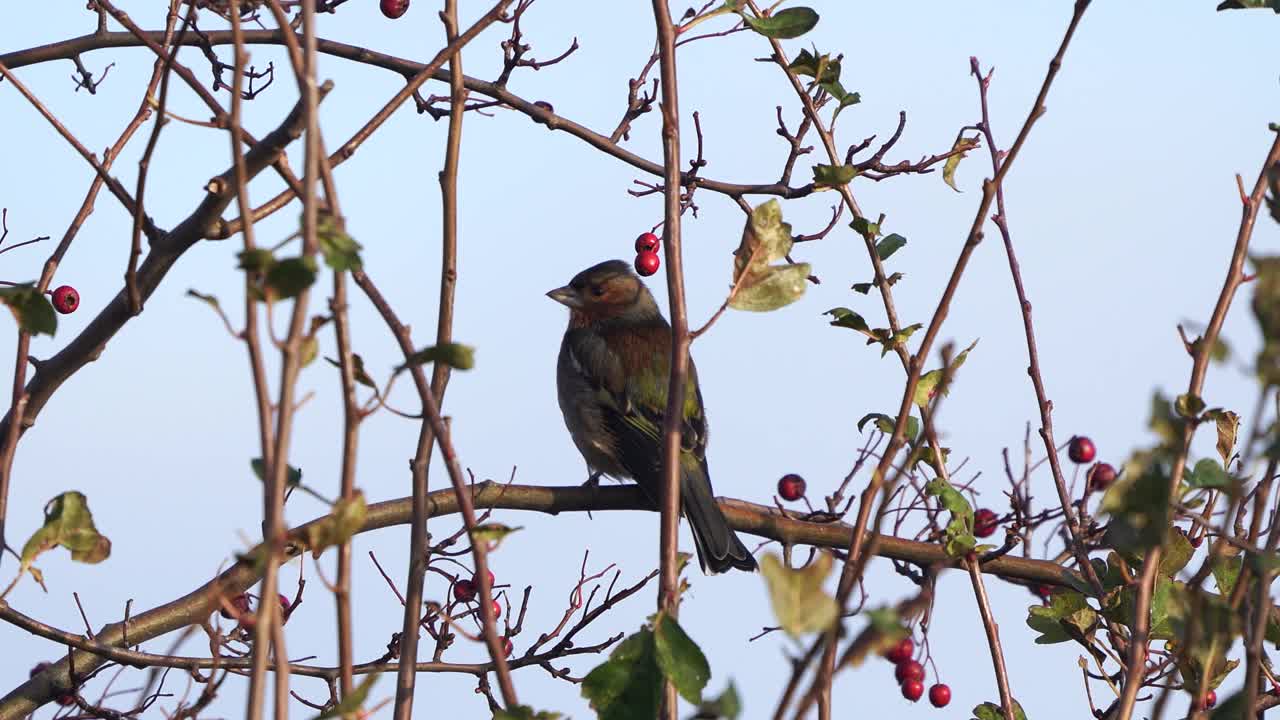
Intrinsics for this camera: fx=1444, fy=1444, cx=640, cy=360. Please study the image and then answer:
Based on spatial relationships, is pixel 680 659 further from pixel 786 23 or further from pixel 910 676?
pixel 910 676

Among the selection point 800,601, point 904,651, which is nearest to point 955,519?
point 904,651

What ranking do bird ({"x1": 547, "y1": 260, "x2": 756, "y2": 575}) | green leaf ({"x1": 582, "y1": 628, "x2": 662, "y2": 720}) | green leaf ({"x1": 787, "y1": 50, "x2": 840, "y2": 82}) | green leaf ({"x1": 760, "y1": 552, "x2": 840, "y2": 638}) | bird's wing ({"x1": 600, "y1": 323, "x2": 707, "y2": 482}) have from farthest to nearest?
bird's wing ({"x1": 600, "y1": 323, "x2": 707, "y2": 482}) < bird ({"x1": 547, "y1": 260, "x2": 756, "y2": 575}) < green leaf ({"x1": 787, "y1": 50, "x2": 840, "y2": 82}) < green leaf ({"x1": 582, "y1": 628, "x2": 662, "y2": 720}) < green leaf ({"x1": 760, "y1": 552, "x2": 840, "y2": 638})

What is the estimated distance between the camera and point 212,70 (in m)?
4.88

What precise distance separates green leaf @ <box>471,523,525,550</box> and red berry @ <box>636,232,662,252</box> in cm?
450

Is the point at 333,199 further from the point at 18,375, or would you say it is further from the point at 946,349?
the point at 18,375

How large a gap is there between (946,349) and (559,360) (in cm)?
644

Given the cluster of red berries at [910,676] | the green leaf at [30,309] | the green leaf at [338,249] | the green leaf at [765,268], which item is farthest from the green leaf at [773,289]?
the cluster of red berries at [910,676]

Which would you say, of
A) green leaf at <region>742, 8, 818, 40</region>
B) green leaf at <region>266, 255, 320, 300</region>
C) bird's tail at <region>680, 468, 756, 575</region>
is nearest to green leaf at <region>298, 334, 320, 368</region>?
green leaf at <region>266, 255, 320, 300</region>

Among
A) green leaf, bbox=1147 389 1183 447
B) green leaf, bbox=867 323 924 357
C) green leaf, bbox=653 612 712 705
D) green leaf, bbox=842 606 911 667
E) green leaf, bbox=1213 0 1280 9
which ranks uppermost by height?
green leaf, bbox=1213 0 1280 9

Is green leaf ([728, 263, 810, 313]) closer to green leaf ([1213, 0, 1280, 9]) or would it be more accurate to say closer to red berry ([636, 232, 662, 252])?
green leaf ([1213, 0, 1280, 9])

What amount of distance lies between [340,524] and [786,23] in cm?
194

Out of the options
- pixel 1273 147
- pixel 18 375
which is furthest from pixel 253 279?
pixel 1273 147

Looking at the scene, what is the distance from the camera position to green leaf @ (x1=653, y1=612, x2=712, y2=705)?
1.98 metres

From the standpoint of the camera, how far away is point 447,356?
198 centimetres
